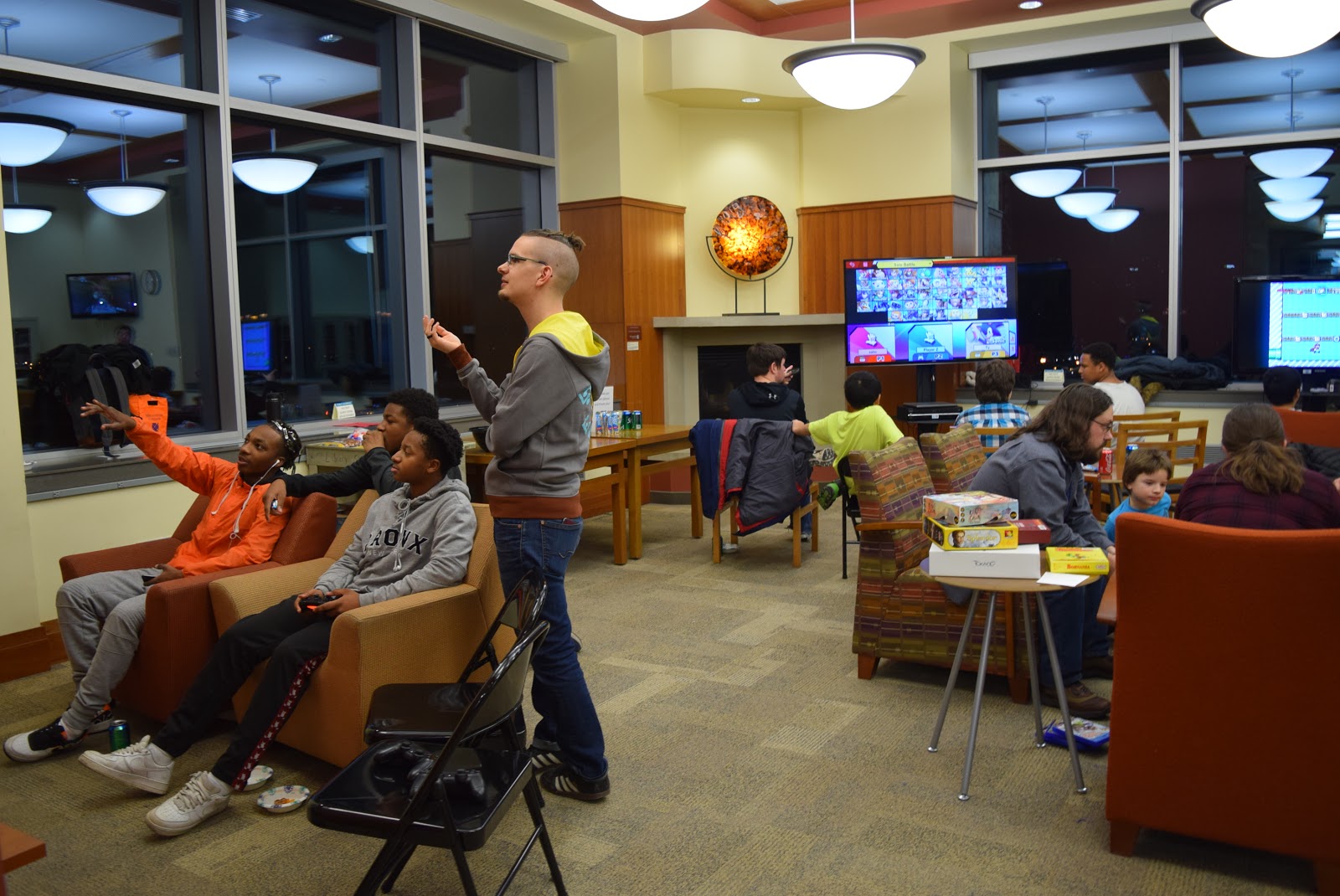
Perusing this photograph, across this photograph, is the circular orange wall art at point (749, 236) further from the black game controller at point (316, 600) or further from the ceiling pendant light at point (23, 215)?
the black game controller at point (316, 600)

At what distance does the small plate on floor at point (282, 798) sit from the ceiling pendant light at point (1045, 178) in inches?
275

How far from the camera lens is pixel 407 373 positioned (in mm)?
7020

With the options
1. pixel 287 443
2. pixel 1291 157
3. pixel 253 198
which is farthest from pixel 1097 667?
pixel 1291 157

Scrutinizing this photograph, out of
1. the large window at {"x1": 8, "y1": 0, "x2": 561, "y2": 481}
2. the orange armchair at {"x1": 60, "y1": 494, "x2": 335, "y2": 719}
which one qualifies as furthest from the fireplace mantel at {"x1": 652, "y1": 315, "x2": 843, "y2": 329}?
the orange armchair at {"x1": 60, "y1": 494, "x2": 335, "y2": 719}

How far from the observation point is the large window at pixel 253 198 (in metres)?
5.05

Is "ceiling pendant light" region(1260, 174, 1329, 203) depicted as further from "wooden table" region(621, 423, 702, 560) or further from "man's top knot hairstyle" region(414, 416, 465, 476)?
"man's top knot hairstyle" region(414, 416, 465, 476)

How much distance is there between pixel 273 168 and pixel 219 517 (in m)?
2.87

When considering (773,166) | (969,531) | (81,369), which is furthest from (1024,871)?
(773,166)

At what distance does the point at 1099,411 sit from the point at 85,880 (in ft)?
10.5

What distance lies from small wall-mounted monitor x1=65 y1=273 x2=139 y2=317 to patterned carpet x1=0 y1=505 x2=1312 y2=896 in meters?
1.75

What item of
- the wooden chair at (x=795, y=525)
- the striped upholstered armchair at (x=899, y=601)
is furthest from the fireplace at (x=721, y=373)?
the striped upholstered armchair at (x=899, y=601)

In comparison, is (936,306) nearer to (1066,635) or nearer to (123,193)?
(1066,635)

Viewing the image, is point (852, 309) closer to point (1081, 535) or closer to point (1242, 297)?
point (1242, 297)

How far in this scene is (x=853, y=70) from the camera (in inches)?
245
